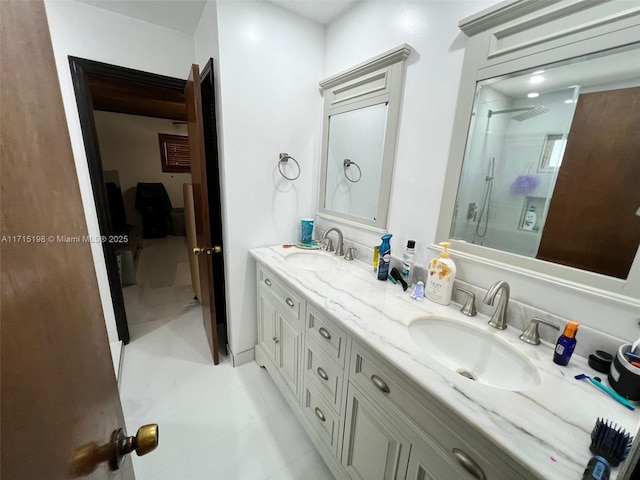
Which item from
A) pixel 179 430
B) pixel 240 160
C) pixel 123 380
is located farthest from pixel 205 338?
pixel 240 160

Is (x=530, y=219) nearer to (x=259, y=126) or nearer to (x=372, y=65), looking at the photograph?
(x=372, y=65)

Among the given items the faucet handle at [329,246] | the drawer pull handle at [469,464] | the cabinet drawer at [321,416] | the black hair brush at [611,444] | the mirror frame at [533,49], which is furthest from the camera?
the faucet handle at [329,246]

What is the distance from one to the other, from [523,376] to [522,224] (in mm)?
542

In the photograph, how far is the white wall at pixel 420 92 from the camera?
1.11 metres

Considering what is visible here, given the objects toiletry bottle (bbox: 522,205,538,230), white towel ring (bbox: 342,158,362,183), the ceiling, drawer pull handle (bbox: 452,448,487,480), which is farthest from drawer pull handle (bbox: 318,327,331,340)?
the ceiling

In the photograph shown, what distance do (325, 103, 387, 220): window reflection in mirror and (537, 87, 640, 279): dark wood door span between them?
0.82 metres

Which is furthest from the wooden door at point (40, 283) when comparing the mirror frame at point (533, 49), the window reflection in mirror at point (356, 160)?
the window reflection in mirror at point (356, 160)

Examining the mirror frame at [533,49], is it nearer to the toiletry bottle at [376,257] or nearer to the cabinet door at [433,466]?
the toiletry bottle at [376,257]

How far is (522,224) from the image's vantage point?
99cm

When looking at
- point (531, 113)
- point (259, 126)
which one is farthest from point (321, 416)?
point (259, 126)

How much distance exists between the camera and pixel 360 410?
980 millimetres

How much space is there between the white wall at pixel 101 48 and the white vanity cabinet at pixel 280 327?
44.9 inches

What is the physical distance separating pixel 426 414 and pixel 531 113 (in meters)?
1.10

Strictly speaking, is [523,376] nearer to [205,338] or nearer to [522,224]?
[522,224]
